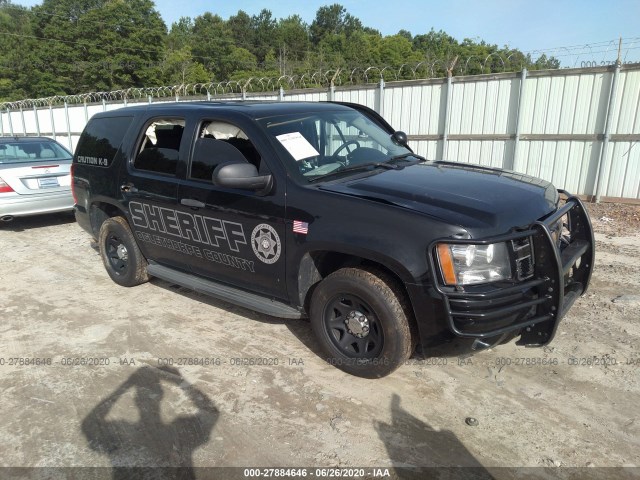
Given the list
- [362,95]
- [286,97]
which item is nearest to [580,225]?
[362,95]

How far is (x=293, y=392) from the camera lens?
10.6 ft

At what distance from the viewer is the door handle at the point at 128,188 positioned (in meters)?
4.57

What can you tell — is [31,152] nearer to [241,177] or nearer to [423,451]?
[241,177]

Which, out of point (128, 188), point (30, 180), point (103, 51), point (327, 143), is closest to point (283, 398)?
point (327, 143)

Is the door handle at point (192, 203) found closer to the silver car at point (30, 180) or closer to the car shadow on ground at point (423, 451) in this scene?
the car shadow on ground at point (423, 451)

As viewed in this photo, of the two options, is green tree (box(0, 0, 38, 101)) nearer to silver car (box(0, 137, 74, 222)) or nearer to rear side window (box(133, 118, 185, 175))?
silver car (box(0, 137, 74, 222))

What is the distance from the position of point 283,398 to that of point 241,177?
61.1 inches

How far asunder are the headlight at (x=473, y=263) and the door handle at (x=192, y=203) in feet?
6.79

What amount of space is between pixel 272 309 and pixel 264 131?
1.37 m

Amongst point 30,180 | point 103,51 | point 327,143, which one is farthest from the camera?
point 103,51

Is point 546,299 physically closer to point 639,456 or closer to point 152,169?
point 639,456

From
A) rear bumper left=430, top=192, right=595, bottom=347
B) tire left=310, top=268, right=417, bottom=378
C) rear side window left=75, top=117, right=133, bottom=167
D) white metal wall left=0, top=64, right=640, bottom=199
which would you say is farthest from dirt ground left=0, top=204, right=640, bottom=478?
white metal wall left=0, top=64, right=640, bottom=199

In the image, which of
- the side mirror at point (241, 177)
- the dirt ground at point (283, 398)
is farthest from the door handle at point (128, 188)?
the side mirror at point (241, 177)

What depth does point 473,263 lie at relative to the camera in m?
2.77
